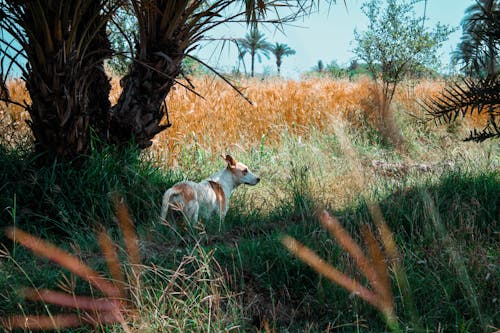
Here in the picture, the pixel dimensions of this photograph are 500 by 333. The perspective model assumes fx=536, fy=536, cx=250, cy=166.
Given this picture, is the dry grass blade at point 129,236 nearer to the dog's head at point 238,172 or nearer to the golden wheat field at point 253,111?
the dog's head at point 238,172

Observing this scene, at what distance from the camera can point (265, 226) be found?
4434 millimetres

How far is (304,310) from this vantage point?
3006 millimetres

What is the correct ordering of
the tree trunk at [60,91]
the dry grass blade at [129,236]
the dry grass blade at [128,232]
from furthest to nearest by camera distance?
the tree trunk at [60,91]
the dry grass blade at [128,232]
the dry grass blade at [129,236]

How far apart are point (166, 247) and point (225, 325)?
1221mm

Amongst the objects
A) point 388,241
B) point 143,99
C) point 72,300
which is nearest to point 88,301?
point 72,300

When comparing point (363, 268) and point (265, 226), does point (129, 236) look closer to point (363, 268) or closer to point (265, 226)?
point (265, 226)

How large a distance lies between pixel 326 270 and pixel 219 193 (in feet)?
6.45

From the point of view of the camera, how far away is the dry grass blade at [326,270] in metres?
3.03

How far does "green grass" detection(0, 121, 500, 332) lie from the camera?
288 cm

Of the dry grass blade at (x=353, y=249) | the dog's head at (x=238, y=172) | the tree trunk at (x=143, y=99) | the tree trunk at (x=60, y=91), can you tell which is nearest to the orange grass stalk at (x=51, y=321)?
the dry grass blade at (x=353, y=249)

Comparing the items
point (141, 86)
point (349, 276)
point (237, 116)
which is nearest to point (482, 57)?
point (349, 276)

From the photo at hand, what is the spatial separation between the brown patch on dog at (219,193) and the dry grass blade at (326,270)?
4.64 ft

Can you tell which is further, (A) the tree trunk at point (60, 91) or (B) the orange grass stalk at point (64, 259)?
(A) the tree trunk at point (60, 91)

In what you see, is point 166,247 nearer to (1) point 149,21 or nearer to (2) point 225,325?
(2) point 225,325
